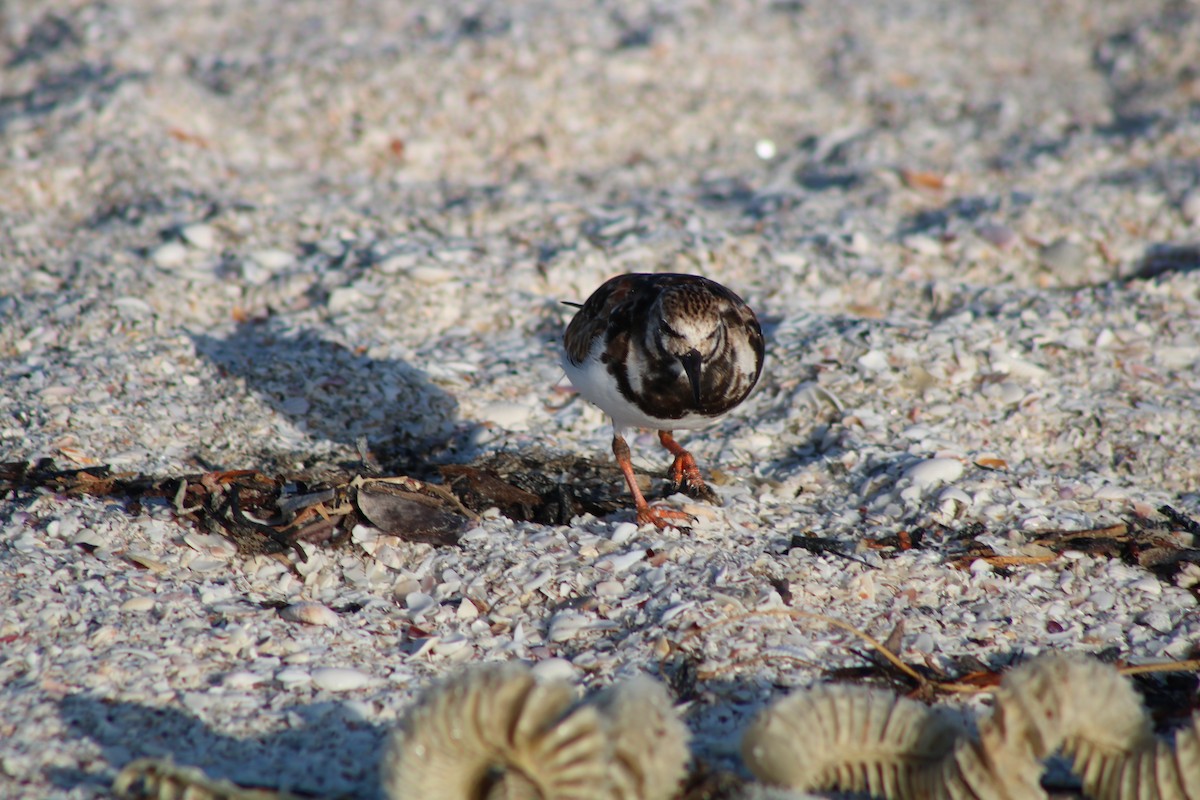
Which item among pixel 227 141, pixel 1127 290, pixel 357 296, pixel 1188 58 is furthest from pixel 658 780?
pixel 1188 58

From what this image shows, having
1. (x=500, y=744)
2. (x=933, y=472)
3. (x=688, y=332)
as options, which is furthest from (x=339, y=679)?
(x=933, y=472)

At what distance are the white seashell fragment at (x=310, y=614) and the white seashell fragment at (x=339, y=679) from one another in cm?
26

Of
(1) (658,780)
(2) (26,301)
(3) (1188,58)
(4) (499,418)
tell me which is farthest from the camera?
(3) (1188,58)

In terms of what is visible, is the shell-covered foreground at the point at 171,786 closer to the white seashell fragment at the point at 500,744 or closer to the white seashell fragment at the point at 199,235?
the white seashell fragment at the point at 500,744

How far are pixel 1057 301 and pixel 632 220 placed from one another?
2.07 m

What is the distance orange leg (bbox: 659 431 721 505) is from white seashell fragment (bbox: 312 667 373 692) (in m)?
1.41

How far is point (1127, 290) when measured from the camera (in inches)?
190

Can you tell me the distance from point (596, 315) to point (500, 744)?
193 cm

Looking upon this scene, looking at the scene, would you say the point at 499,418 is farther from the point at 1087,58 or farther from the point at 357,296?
the point at 1087,58

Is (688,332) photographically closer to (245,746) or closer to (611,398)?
(611,398)

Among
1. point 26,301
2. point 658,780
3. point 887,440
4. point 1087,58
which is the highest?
point 1087,58

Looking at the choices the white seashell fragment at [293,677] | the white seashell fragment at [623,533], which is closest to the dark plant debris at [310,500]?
the white seashell fragment at [623,533]

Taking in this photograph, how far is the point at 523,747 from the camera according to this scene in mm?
1946

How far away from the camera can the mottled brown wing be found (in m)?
3.57
